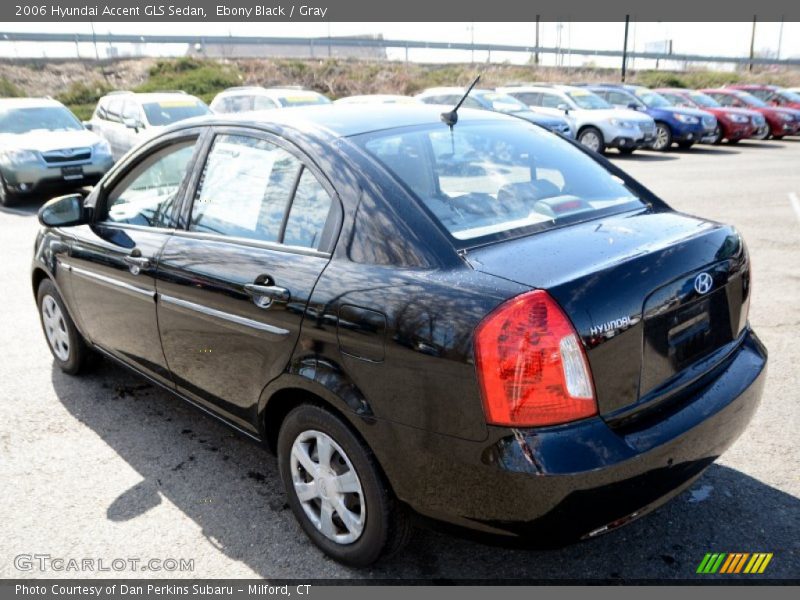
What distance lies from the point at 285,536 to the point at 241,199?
4.89 ft

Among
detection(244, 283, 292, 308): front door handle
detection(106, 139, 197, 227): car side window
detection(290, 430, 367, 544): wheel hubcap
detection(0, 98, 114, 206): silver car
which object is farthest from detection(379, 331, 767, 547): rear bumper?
detection(0, 98, 114, 206): silver car

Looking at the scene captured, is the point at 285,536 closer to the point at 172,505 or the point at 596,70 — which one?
the point at 172,505

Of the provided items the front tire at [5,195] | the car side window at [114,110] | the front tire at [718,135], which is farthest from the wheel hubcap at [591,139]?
the front tire at [5,195]

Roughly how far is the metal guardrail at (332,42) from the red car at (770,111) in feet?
79.3

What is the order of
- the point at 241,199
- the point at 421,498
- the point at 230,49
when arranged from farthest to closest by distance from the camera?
the point at 230,49 < the point at 241,199 < the point at 421,498

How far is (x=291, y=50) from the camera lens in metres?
A: 44.7

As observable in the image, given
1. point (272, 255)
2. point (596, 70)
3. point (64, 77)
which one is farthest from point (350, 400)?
point (596, 70)

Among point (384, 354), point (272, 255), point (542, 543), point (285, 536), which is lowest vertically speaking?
point (285, 536)

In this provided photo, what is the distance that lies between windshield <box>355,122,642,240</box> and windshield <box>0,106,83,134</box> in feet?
37.5

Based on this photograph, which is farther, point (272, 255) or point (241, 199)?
point (241, 199)

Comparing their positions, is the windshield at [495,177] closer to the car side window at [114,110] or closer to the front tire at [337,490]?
the front tire at [337,490]

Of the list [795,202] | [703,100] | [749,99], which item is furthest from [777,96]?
[795,202]

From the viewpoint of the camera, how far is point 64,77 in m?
34.3

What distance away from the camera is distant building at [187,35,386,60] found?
4106 centimetres
